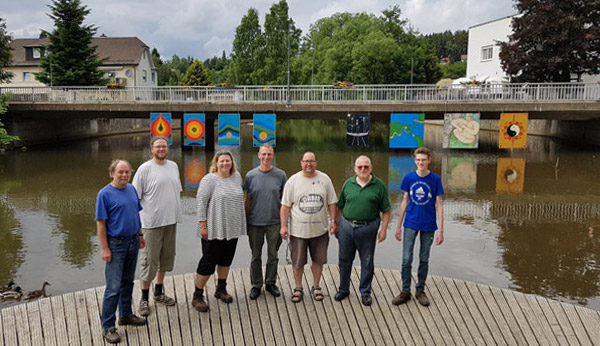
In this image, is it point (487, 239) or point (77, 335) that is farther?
point (487, 239)

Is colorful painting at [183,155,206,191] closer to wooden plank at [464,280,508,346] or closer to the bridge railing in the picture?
the bridge railing

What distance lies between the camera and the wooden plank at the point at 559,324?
4.96 meters

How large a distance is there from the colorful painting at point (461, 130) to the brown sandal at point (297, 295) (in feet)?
70.5

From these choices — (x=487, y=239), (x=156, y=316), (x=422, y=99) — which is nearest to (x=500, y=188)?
(x=487, y=239)

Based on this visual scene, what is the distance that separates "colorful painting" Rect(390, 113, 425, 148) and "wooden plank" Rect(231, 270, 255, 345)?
20.5 meters

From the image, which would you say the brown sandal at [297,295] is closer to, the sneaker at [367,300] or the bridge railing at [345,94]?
the sneaker at [367,300]

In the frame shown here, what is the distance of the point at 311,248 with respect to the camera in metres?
5.45

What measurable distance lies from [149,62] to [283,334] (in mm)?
54554

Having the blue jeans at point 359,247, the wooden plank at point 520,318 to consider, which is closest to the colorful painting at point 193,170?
the blue jeans at point 359,247

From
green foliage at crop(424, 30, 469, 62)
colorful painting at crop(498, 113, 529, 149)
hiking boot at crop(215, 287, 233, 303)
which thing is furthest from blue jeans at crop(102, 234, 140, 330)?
green foliage at crop(424, 30, 469, 62)

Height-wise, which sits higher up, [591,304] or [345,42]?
[345,42]

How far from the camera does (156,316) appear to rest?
5078mm

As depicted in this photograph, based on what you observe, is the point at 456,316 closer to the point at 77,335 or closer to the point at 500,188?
the point at 77,335

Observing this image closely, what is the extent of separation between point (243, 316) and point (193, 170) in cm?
1626
